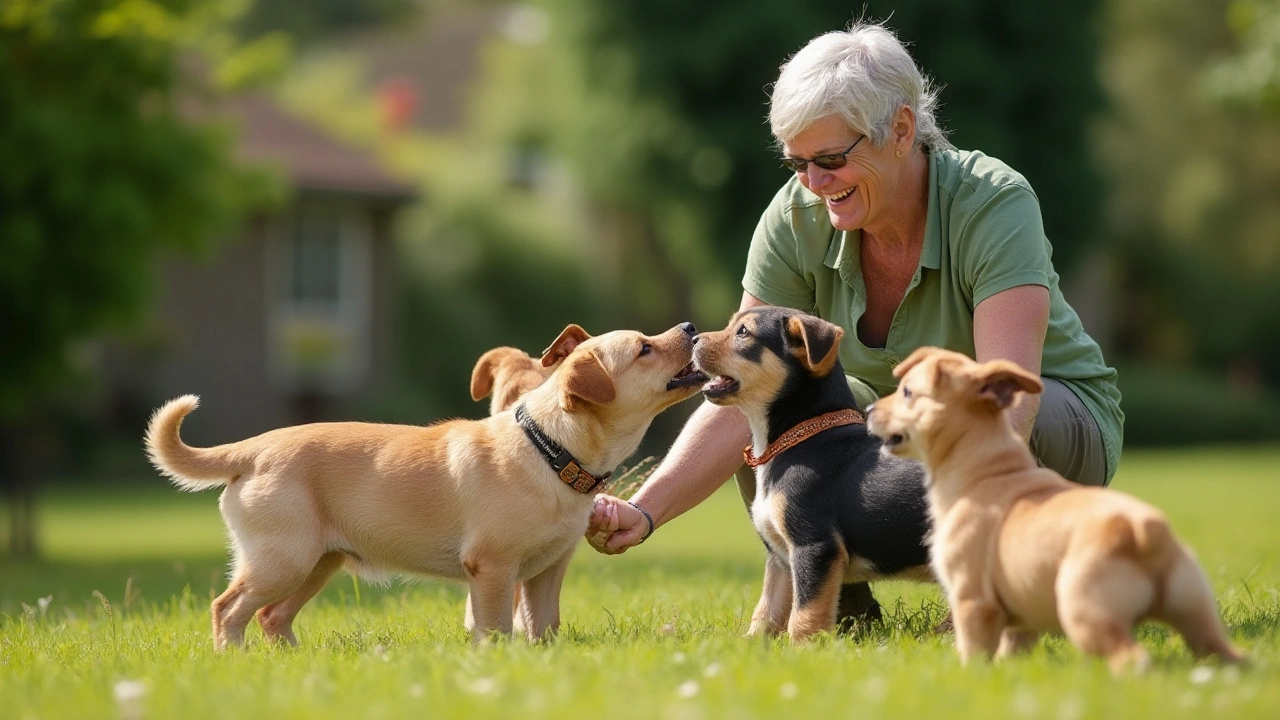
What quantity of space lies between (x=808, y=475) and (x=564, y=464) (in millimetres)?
1040

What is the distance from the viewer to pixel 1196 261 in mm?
38625

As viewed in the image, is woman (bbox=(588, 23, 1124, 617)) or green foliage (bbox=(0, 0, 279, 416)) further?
green foliage (bbox=(0, 0, 279, 416))

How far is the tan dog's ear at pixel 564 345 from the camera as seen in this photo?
262 inches

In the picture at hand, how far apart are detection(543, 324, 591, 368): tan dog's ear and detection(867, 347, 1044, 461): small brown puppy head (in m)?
2.16

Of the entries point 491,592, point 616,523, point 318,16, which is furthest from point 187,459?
point 318,16

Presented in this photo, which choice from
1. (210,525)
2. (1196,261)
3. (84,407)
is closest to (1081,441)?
(210,525)

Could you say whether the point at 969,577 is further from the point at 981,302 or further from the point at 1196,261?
the point at 1196,261

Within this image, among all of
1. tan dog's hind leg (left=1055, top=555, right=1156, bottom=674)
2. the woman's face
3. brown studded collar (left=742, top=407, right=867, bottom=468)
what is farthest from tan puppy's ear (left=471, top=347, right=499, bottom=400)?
tan dog's hind leg (left=1055, top=555, right=1156, bottom=674)

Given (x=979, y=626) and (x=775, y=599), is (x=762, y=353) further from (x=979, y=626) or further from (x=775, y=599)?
(x=979, y=626)

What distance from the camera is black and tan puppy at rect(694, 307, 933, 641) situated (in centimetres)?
535

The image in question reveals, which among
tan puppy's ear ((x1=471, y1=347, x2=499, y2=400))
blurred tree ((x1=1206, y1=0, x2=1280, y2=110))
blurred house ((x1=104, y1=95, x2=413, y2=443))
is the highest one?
blurred tree ((x1=1206, y1=0, x2=1280, y2=110))

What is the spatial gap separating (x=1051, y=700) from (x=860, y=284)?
2.84 metres

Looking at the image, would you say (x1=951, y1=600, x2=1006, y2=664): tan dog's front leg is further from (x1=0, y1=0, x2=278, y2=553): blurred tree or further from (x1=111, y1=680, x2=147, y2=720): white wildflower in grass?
(x1=0, y1=0, x2=278, y2=553): blurred tree

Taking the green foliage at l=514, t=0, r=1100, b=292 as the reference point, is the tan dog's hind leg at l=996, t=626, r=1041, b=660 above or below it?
below
